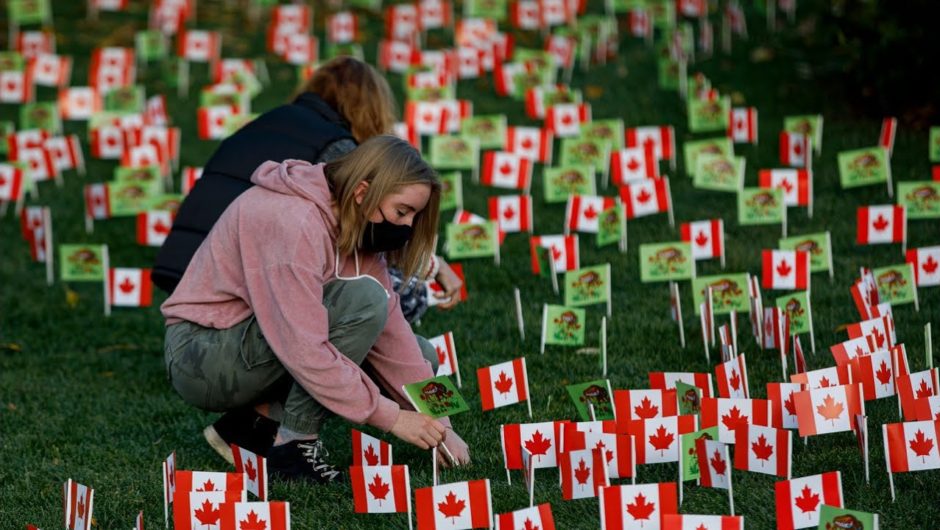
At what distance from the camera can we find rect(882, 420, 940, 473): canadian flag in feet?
11.8

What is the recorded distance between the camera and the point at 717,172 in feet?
21.6

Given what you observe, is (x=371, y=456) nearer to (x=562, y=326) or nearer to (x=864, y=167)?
(x=562, y=326)

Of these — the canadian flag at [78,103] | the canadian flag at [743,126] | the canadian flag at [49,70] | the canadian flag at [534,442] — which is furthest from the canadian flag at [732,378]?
the canadian flag at [49,70]

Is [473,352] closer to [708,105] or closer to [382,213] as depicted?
[382,213]

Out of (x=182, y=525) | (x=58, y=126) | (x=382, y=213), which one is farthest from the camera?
(x=58, y=126)

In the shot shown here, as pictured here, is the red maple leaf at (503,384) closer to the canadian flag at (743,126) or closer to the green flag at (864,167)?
the green flag at (864,167)

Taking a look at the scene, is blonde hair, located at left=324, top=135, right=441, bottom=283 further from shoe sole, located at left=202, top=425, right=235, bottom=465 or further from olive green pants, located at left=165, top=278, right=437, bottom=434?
shoe sole, located at left=202, top=425, right=235, bottom=465

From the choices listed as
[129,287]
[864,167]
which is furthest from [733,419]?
[864,167]

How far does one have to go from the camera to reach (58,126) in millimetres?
8180

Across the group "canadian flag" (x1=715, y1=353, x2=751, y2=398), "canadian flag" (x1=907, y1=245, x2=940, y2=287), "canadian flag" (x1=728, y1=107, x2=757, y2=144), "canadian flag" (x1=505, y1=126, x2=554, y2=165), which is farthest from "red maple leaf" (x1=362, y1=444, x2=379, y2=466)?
"canadian flag" (x1=728, y1=107, x2=757, y2=144)

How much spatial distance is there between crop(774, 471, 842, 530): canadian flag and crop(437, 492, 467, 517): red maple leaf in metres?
0.78

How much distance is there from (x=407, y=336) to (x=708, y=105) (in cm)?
383

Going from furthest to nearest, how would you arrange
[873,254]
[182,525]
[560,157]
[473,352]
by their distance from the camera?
1. [560,157]
2. [873,254]
3. [473,352]
4. [182,525]

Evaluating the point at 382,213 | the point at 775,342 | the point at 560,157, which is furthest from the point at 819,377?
the point at 560,157
